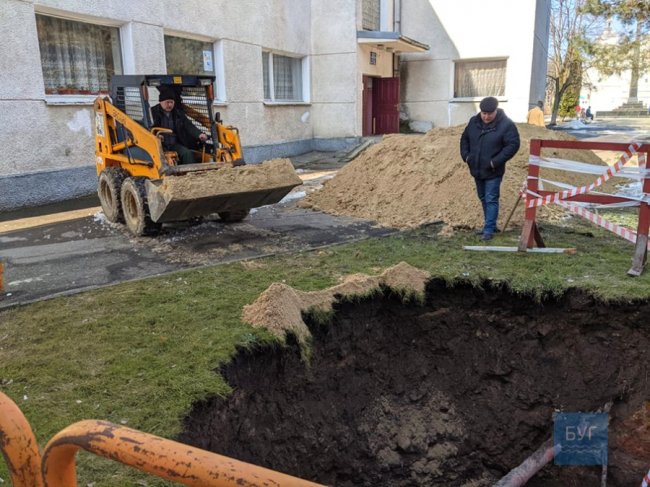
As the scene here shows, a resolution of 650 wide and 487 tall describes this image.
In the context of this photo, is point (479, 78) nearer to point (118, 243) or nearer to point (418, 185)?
point (418, 185)

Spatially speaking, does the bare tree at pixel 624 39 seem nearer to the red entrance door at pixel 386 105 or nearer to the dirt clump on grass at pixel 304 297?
the red entrance door at pixel 386 105

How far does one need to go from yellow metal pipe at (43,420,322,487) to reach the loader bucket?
17.1 ft

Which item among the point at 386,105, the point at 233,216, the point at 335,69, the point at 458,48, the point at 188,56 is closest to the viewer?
the point at 233,216

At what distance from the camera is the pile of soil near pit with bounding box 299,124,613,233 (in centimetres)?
909

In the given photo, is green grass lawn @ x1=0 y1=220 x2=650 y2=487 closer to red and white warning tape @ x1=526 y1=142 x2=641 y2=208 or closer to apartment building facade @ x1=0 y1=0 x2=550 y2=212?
A: red and white warning tape @ x1=526 y1=142 x2=641 y2=208

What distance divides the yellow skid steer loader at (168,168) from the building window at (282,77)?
903cm

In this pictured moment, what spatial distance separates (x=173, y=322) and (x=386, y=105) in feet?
58.4

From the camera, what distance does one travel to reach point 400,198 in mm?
10031

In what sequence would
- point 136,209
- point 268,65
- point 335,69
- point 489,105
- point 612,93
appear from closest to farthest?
point 489,105
point 136,209
point 268,65
point 335,69
point 612,93

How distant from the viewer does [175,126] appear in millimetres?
8461

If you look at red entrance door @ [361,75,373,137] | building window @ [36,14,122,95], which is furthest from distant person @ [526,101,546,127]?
building window @ [36,14,122,95]

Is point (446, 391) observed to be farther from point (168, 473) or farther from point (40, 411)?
point (168, 473)

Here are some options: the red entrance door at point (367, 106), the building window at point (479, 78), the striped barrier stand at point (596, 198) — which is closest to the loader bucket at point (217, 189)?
the striped barrier stand at point (596, 198)

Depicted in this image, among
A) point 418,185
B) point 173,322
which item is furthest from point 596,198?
point 173,322
